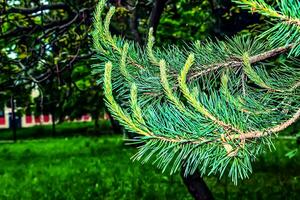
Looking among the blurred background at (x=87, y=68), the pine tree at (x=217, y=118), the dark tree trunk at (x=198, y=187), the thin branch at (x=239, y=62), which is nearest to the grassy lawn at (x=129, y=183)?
the blurred background at (x=87, y=68)

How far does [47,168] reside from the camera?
12406 millimetres

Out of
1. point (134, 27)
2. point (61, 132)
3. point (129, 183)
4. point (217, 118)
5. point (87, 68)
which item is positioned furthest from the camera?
point (61, 132)

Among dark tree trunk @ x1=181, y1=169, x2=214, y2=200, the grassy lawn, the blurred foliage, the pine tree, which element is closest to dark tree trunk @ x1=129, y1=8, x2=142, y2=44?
dark tree trunk @ x1=181, y1=169, x2=214, y2=200

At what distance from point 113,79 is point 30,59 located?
13.7 feet

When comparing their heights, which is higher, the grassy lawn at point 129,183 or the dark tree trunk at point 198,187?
the dark tree trunk at point 198,187

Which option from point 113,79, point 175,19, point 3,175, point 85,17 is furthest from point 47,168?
point 113,79

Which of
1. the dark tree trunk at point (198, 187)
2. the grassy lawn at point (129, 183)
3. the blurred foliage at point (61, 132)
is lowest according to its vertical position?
the blurred foliage at point (61, 132)

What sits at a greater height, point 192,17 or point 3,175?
point 192,17

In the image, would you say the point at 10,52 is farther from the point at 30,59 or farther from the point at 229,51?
the point at 229,51

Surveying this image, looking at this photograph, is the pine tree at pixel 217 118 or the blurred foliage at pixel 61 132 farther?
the blurred foliage at pixel 61 132

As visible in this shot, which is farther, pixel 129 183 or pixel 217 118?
pixel 129 183

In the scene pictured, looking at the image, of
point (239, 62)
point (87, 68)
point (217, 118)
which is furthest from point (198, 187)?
point (87, 68)

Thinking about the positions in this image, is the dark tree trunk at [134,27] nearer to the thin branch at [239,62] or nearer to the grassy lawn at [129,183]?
the grassy lawn at [129,183]

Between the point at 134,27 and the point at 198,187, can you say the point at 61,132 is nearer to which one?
the point at 134,27
